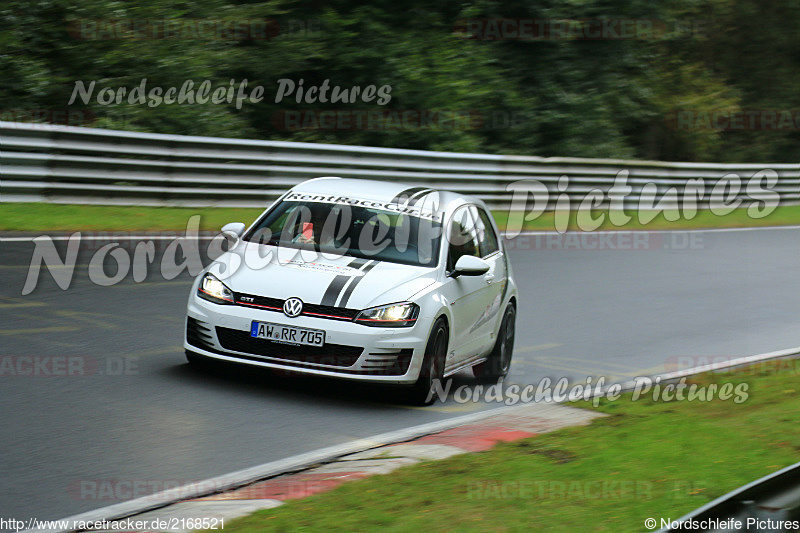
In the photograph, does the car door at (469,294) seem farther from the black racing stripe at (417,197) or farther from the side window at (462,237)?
the black racing stripe at (417,197)

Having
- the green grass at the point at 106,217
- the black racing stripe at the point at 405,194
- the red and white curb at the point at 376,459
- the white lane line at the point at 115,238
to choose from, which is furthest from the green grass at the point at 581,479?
the green grass at the point at 106,217

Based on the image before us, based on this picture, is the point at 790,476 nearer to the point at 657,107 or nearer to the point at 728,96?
the point at 657,107

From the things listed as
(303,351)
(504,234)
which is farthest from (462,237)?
(504,234)

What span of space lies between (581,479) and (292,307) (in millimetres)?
2665

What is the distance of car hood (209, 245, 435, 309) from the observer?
8500 mm

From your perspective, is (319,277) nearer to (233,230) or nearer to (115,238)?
(233,230)

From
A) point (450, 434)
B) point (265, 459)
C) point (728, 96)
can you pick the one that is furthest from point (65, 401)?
point (728, 96)

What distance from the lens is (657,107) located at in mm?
36219

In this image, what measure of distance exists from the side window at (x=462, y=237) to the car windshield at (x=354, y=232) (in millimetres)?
153

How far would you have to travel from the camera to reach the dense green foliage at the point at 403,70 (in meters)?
20.7

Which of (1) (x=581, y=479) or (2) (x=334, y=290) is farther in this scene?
(2) (x=334, y=290)

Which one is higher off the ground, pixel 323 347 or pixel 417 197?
pixel 417 197

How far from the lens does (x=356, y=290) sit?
855 centimetres

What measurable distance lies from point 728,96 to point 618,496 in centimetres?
3799
